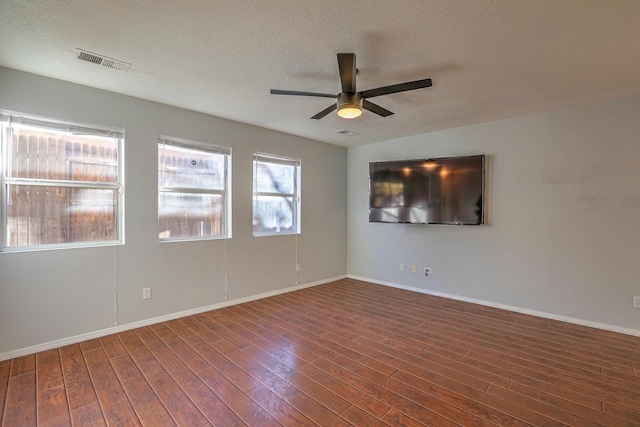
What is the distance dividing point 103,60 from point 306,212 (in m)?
3.31

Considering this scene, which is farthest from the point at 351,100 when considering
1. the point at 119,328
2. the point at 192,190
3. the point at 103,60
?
the point at 119,328

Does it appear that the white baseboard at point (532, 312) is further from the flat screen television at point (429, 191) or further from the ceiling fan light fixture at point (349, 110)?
the ceiling fan light fixture at point (349, 110)

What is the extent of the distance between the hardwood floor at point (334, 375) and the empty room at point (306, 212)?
2 cm

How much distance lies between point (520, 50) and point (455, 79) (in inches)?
22.2

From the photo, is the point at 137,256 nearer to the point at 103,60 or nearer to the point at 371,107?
the point at 103,60

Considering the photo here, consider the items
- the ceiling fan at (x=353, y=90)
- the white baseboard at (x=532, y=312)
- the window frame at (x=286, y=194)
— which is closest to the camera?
the ceiling fan at (x=353, y=90)

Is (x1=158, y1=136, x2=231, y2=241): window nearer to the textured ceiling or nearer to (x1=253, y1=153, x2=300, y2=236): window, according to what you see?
(x1=253, y1=153, x2=300, y2=236): window

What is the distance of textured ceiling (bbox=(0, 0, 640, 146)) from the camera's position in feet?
6.01

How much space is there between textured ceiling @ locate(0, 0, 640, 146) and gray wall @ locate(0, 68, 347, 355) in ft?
0.80

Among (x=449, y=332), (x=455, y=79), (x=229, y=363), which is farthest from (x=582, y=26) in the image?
(x=229, y=363)

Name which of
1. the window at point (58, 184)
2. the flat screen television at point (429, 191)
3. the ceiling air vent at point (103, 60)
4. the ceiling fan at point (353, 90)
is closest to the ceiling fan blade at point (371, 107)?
the ceiling fan at point (353, 90)

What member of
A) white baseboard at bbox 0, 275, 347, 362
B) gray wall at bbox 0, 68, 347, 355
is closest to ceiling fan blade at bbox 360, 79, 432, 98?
gray wall at bbox 0, 68, 347, 355

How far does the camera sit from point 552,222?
11.9 ft

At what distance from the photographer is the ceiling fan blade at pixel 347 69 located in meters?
2.03
